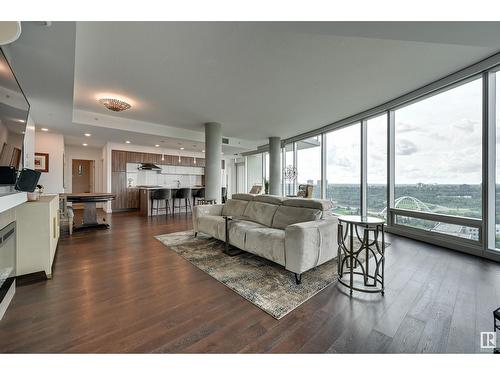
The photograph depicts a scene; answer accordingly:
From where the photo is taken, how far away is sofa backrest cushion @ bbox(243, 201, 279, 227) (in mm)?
3290

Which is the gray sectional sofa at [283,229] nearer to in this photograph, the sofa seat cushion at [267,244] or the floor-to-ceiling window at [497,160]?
the sofa seat cushion at [267,244]

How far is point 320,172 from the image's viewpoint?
6.21 metres

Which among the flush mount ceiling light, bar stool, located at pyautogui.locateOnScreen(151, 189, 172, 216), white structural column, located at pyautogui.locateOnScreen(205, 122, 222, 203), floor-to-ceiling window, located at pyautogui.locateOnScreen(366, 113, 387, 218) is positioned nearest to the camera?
the flush mount ceiling light

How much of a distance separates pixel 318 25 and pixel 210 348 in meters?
2.66

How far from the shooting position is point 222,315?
163 cm

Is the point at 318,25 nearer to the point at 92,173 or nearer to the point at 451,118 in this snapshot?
the point at 451,118

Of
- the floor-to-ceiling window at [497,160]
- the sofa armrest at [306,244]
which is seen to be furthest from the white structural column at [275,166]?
the floor-to-ceiling window at [497,160]

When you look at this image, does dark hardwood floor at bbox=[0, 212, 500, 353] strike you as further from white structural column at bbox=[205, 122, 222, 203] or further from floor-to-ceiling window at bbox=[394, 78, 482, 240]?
white structural column at bbox=[205, 122, 222, 203]

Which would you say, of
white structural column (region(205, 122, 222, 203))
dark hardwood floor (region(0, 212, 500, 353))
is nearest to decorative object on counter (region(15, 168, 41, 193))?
dark hardwood floor (region(0, 212, 500, 353))

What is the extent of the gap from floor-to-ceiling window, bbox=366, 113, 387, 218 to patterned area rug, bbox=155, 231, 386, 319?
2.73 m

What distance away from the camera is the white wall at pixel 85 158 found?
7.93 m

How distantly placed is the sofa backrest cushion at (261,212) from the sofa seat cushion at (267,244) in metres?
0.56

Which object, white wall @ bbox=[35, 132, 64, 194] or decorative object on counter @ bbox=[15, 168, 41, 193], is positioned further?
white wall @ bbox=[35, 132, 64, 194]
